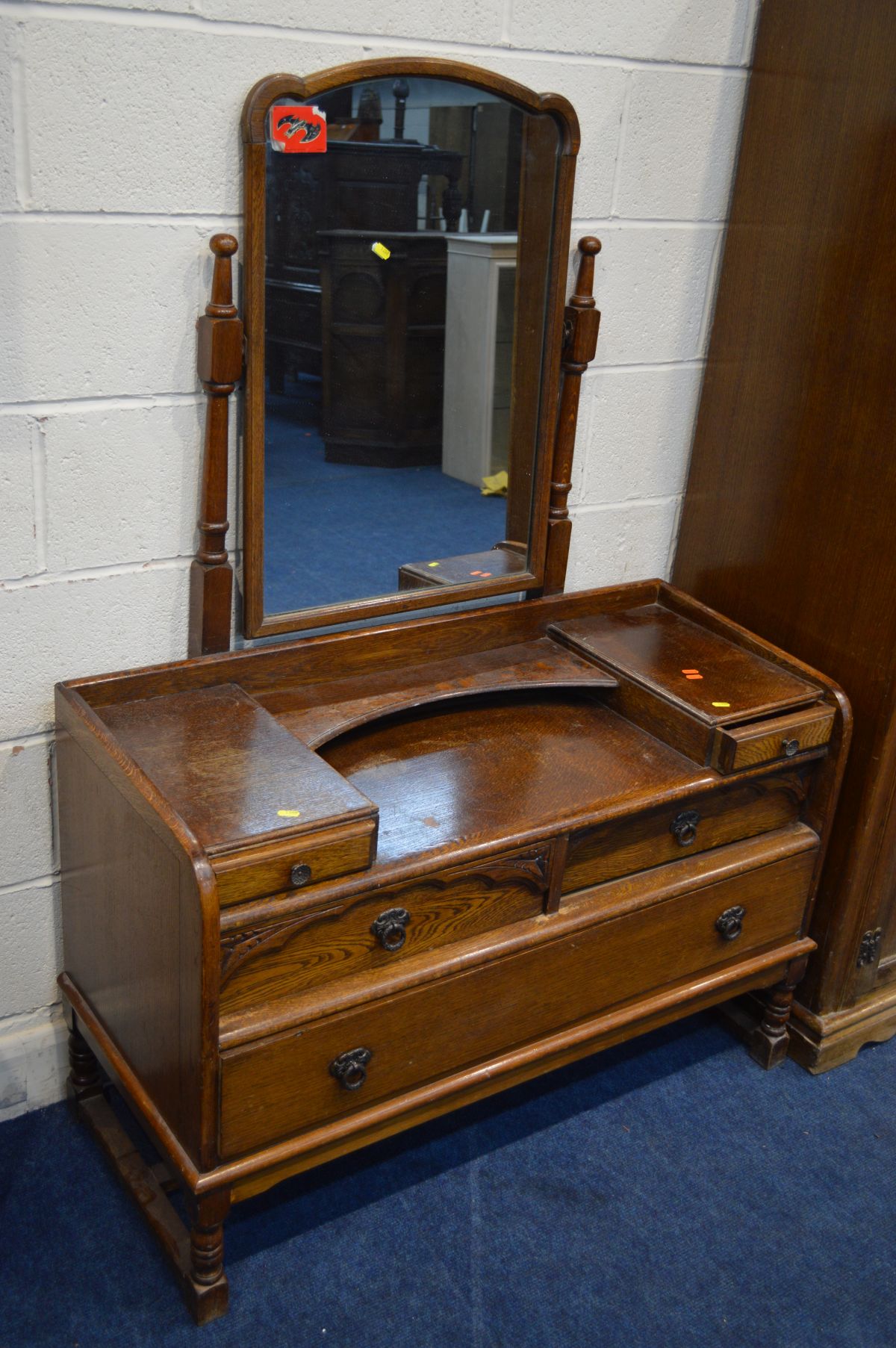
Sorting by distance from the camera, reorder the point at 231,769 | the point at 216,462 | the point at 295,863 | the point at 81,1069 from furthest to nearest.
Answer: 1. the point at 81,1069
2. the point at 216,462
3. the point at 231,769
4. the point at 295,863

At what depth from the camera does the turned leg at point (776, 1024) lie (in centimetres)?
220

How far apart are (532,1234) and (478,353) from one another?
4.32 feet

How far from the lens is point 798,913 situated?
2139 mm

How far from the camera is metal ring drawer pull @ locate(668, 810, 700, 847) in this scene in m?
1.91

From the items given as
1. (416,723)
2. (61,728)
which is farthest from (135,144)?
(416,723)

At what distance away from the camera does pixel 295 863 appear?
4.91ft

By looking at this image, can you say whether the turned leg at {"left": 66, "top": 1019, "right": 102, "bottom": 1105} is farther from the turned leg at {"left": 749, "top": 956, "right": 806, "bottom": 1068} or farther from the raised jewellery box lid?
the turned leg at {"left": 749, "top": 956, "right": 806, "bottom": 1068}

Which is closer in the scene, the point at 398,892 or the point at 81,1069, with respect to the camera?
the point at 398,892

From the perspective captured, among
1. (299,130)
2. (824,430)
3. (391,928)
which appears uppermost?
(299,130)

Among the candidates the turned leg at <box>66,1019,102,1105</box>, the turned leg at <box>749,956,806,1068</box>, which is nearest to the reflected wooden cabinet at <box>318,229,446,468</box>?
the turned leg at <box>66,1019,102,1105</box>

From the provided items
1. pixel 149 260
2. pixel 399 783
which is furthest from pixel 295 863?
pixel 149 260

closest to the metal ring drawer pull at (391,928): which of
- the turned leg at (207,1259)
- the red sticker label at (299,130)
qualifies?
the turned leg at (207,1259)

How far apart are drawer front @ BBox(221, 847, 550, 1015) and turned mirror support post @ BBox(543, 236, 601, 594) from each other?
1.99 ft

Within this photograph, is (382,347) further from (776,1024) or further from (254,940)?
(776,1024)
